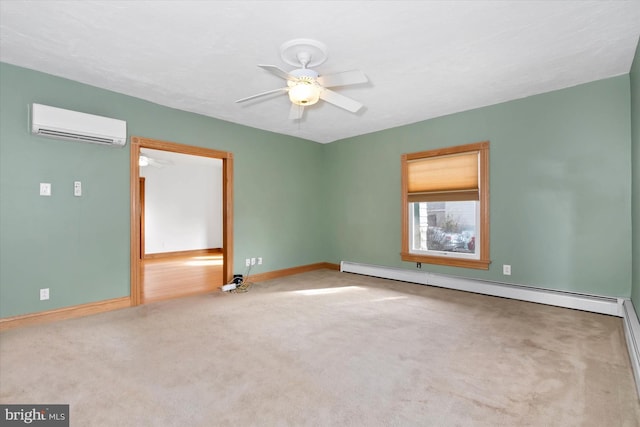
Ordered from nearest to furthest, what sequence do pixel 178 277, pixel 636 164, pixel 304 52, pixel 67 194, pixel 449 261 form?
pixel 304 52 < pixel 636 164 < pixel 67 194 < pixel 449 261 < pixel 178 277

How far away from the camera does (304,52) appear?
8.86ft

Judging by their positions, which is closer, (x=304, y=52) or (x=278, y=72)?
(x=278, y=72)

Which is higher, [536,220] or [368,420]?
[536,220]

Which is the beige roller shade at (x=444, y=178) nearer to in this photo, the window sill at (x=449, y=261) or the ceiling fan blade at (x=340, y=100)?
the window sill at (x=449, y=261)

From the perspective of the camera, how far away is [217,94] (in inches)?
149

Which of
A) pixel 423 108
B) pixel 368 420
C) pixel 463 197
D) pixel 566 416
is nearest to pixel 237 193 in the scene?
pixel 423 108

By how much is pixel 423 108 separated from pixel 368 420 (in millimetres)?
3886

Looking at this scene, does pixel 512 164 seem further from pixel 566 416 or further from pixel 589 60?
pixel 566 416

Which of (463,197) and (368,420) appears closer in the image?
(368,420)

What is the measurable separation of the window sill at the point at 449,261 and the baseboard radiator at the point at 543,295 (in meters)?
0.18

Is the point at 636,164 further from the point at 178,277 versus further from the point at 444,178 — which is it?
the point at 178,277

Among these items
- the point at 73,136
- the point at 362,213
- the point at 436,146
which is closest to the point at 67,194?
the point at 73,136

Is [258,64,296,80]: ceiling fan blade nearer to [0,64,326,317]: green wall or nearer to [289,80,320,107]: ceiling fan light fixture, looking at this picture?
[289,80,320,107]: ceiling fan light fixture

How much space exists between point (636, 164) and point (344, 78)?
284cm
